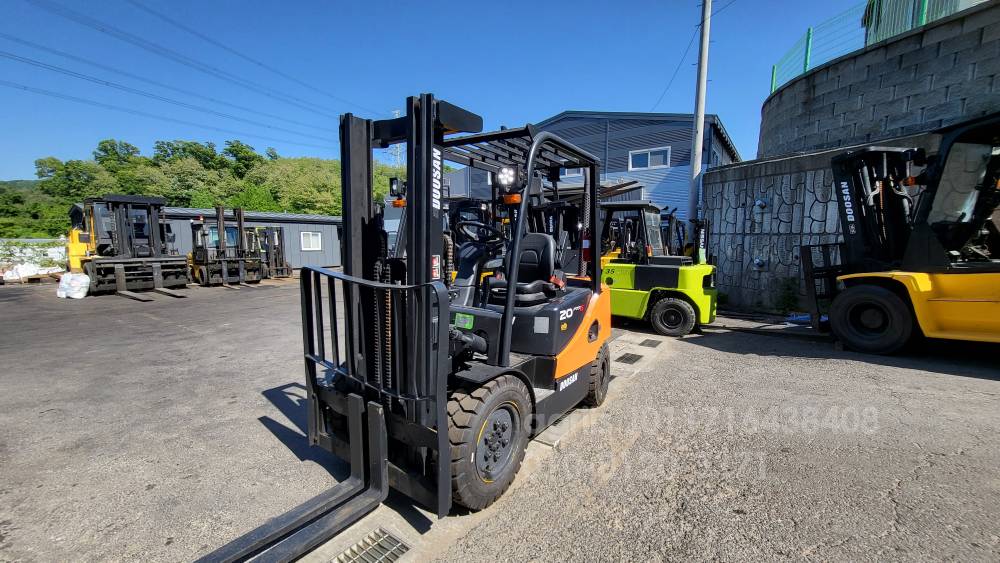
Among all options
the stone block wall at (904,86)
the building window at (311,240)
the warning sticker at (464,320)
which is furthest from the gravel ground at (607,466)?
the building window at (311,240)

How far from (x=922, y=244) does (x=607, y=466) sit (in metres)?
6.22

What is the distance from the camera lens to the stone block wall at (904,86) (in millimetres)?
7980

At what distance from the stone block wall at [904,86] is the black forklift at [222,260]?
1930 cm

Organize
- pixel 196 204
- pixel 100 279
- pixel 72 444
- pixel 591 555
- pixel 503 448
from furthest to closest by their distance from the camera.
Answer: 1. pixel 196 204
2. pixel 100 279
3. pixel 72 444
4. pixel 503 448
5. pixel 591 555

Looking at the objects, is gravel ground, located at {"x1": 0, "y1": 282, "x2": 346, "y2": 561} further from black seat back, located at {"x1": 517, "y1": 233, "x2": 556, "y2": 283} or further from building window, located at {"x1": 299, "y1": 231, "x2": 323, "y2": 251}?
building window, located at {"x1": 299, "y1": 231, "x2": 323, "y2": 251}

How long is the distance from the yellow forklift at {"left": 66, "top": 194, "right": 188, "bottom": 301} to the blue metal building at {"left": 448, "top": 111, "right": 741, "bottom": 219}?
15.9 m

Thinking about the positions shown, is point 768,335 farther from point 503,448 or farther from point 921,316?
point 503,448

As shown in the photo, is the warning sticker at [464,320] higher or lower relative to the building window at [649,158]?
lower

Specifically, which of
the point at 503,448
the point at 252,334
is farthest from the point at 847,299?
the point at 252,334

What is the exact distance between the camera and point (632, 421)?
13.5ft

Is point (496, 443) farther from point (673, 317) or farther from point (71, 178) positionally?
point (71, 178)

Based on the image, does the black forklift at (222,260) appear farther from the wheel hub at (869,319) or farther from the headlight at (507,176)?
the wheel hub at (869,319)

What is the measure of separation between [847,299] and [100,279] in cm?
1861

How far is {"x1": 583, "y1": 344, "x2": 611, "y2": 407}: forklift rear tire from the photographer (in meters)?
4.25
